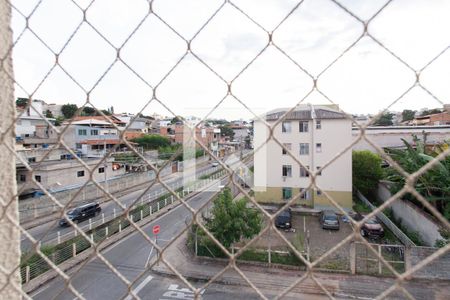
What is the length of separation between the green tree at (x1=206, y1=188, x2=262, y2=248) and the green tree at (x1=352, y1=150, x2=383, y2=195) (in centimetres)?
374

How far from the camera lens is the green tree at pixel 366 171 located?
6.78 m

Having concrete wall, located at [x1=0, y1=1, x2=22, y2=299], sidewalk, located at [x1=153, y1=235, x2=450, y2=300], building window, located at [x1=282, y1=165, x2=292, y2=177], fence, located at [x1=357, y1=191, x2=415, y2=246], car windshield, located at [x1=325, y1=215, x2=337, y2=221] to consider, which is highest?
→ concrete wall, located at [x1=0, y1=1, x2=22, y2=299]

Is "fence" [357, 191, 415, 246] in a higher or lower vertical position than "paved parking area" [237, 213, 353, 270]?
higher

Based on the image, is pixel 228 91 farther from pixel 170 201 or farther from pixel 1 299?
pixel 170 201

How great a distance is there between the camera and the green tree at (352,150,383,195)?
678 centimetres

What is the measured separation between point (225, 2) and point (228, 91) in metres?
0.13

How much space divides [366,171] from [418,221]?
7.86 ft

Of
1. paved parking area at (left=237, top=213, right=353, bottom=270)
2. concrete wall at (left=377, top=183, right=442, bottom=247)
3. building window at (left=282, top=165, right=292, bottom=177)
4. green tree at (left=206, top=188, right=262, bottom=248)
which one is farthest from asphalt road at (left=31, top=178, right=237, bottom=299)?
concrete wall at (left=377, top=183, right=442, bottom=247)

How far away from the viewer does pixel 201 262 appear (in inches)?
164

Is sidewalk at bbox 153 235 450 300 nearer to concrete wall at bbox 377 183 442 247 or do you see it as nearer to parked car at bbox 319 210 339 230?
concrete wall at bbox 377 183 442 247

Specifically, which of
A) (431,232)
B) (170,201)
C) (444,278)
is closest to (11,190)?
(444,278)

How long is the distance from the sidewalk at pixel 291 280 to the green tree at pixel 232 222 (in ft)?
1.34

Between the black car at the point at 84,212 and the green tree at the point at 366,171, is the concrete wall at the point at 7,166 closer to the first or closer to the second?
the black car at the point at 84,212

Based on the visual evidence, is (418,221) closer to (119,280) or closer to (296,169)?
(296,169)
